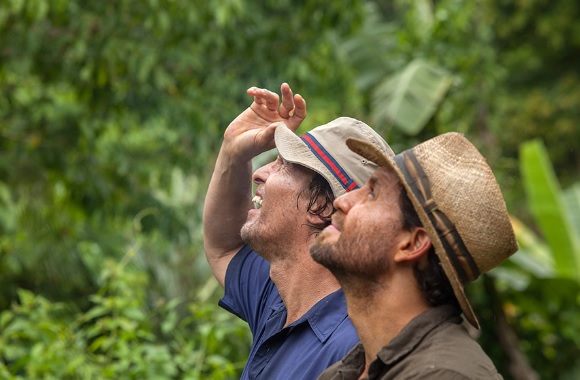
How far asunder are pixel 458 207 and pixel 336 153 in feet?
2.45

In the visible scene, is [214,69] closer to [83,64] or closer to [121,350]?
[83,64]

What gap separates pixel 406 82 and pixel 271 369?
5.36m

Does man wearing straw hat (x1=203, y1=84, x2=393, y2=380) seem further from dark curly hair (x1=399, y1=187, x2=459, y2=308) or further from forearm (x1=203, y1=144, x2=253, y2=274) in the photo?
dark curly hair (x1=399, y1=187, x2=459, y2=308)

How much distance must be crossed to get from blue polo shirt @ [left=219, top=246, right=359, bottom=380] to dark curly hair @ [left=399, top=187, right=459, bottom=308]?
18.5 inches

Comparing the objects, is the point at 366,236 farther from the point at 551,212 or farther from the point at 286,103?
the point at 551,212

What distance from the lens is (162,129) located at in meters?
7.01

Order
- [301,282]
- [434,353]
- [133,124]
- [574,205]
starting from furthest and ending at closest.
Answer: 1. [574,205]
2. [133,124]
3. [301,282]
4. [434,353]

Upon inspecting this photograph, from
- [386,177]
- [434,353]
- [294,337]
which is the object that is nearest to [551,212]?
[294,337]

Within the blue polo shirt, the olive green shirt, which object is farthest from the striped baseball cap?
the olive green shirt

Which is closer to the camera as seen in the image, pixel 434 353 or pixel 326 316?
pixel 434 353

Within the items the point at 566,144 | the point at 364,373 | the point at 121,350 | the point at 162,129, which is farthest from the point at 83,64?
the point at 566,144

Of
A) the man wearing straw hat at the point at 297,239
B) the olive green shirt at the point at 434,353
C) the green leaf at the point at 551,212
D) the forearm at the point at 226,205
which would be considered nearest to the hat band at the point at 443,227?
the olive green shirt at the point at 434,353

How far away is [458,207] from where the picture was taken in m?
2.17

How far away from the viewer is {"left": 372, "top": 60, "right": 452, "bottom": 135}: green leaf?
7.77m
